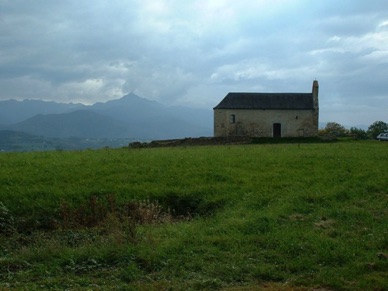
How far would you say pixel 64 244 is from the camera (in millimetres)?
9211

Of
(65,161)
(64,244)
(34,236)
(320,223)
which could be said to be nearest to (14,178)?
(65,161)

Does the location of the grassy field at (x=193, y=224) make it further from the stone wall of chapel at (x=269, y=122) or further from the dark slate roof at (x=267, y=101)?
the dark slate roof at (x=267, y=101)

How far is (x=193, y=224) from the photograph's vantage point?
10484 millimetres

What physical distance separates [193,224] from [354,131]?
168 ft

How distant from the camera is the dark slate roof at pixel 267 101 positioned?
54094 mm

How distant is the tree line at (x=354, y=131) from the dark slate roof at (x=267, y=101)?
5105 mm

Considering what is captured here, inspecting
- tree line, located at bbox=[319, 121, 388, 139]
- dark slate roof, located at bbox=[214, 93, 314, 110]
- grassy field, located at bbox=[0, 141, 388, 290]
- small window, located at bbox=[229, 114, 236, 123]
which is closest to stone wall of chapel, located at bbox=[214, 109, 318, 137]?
small window, located at bbox=[229, 114, 236, 123]

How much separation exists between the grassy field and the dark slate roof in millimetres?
36560

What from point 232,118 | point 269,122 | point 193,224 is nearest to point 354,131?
point 269,122

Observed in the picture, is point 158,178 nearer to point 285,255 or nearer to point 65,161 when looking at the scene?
point 65,161

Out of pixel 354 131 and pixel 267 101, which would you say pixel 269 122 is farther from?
pixel 354 131

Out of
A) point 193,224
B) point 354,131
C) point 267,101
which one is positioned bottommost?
point 193,224

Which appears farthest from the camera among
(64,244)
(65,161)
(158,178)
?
(65,161)

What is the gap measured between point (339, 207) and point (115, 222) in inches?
225
